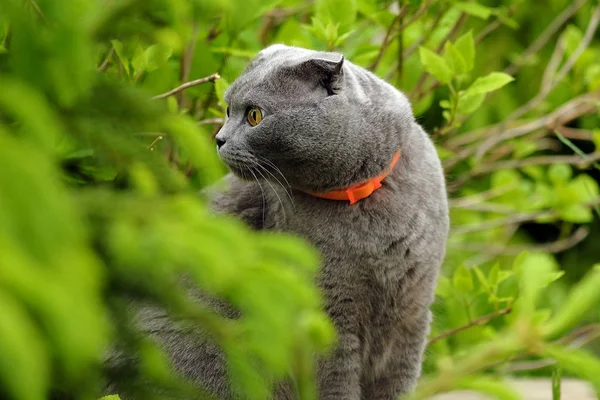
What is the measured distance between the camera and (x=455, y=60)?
2012 millimetres

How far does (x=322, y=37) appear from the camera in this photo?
6.53 feet

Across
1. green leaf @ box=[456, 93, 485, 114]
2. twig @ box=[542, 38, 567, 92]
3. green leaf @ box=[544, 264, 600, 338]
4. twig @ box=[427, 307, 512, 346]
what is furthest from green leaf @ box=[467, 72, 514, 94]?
green leaf @ box=[544, 264, 600, 338]

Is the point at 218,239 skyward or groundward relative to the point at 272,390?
skyward

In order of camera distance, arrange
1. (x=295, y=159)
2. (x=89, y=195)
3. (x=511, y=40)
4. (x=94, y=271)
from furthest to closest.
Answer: (x=511, y=40) < (x=295, y=159) < (x=89, y=195) < (x=94, y=271)

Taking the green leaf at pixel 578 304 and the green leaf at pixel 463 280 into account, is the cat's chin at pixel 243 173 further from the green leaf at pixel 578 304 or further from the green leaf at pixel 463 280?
the green leaf at pixel 578 304

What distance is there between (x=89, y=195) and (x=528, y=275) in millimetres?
561

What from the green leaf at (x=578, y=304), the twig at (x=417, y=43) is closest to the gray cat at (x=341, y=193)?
the twig at (x=417, y=43)

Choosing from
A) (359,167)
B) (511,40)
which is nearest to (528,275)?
(359,167)

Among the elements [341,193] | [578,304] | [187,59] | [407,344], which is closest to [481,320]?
[407,344]

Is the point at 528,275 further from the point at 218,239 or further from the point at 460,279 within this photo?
the point at 460,279

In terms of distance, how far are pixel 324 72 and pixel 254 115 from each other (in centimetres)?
20

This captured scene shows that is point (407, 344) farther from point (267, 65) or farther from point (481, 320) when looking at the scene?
point (267, 65)

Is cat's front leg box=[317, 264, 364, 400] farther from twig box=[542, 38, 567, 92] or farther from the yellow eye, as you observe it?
twig box=[542, 38, 567, 92]

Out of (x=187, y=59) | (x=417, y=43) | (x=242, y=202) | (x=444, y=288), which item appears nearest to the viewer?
(x=242, y=202)
